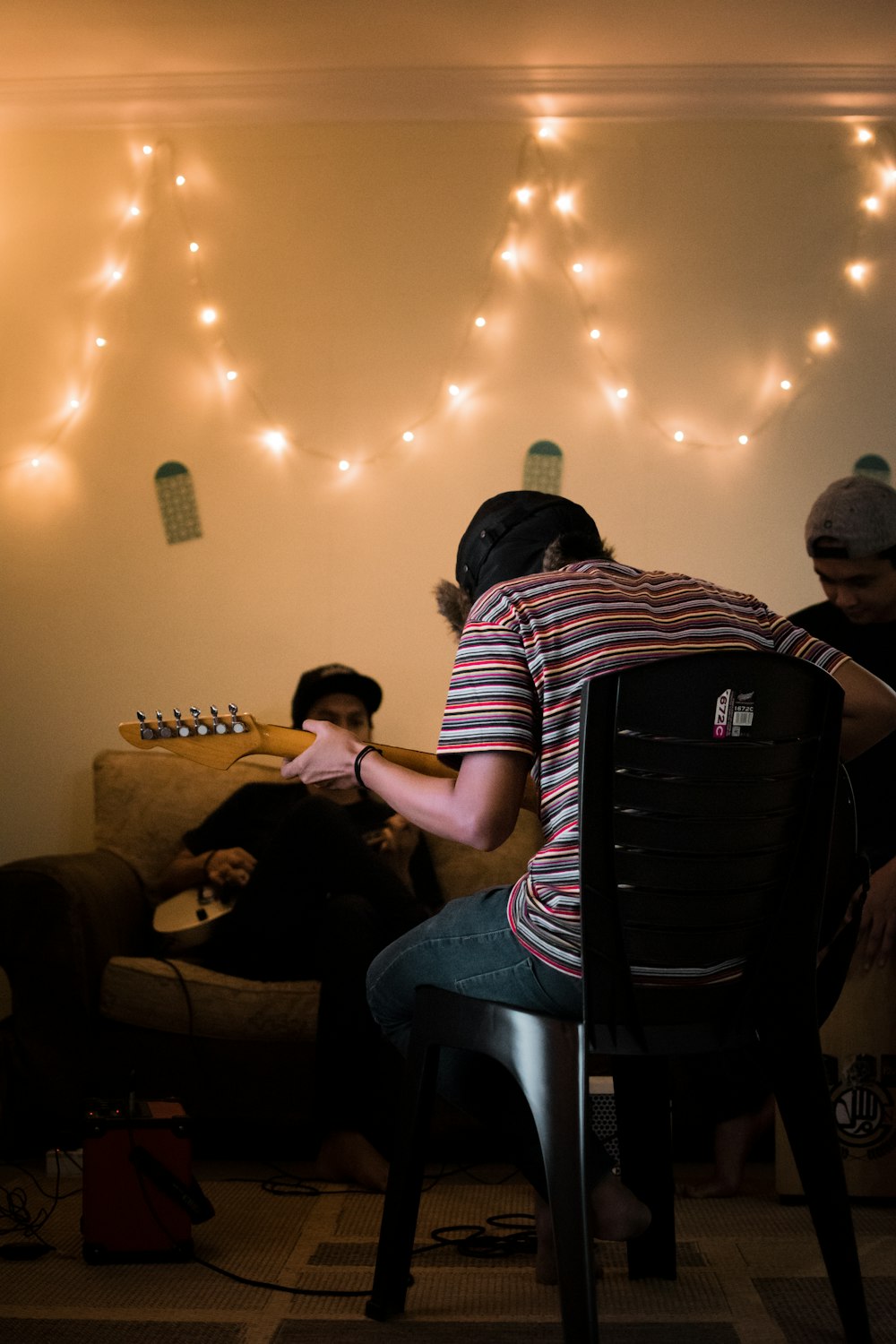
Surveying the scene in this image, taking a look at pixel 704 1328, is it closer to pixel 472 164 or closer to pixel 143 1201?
pixel 143 1201

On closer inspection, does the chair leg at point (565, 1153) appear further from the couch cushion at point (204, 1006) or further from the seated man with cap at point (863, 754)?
the couch cushion at point (204, 1006)

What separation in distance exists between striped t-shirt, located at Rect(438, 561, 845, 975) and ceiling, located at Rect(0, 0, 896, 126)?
2329mm

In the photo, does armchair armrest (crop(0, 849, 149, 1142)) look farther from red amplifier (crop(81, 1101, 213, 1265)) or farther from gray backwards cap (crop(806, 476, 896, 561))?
gray backwards cap (crop(806, 476, 896, 561))

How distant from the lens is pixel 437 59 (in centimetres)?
353

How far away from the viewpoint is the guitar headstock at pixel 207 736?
201 cm

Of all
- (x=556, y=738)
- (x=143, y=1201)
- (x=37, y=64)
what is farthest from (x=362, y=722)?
(x=37, y=64)

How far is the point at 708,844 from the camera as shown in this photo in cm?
141

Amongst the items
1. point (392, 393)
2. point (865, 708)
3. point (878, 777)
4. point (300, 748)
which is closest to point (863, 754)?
point (878, 777)

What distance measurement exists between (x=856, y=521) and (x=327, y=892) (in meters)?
1.37

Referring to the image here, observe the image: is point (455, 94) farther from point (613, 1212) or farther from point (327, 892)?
point (613, 1212)

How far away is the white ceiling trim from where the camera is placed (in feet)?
11.8

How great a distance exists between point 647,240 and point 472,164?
0.56 meters

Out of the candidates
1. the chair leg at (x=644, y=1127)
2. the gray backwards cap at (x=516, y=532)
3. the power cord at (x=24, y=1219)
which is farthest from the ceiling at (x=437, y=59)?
the power cord at (x=24, y=1219)

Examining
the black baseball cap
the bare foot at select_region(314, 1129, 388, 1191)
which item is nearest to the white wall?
the black baseball cap
